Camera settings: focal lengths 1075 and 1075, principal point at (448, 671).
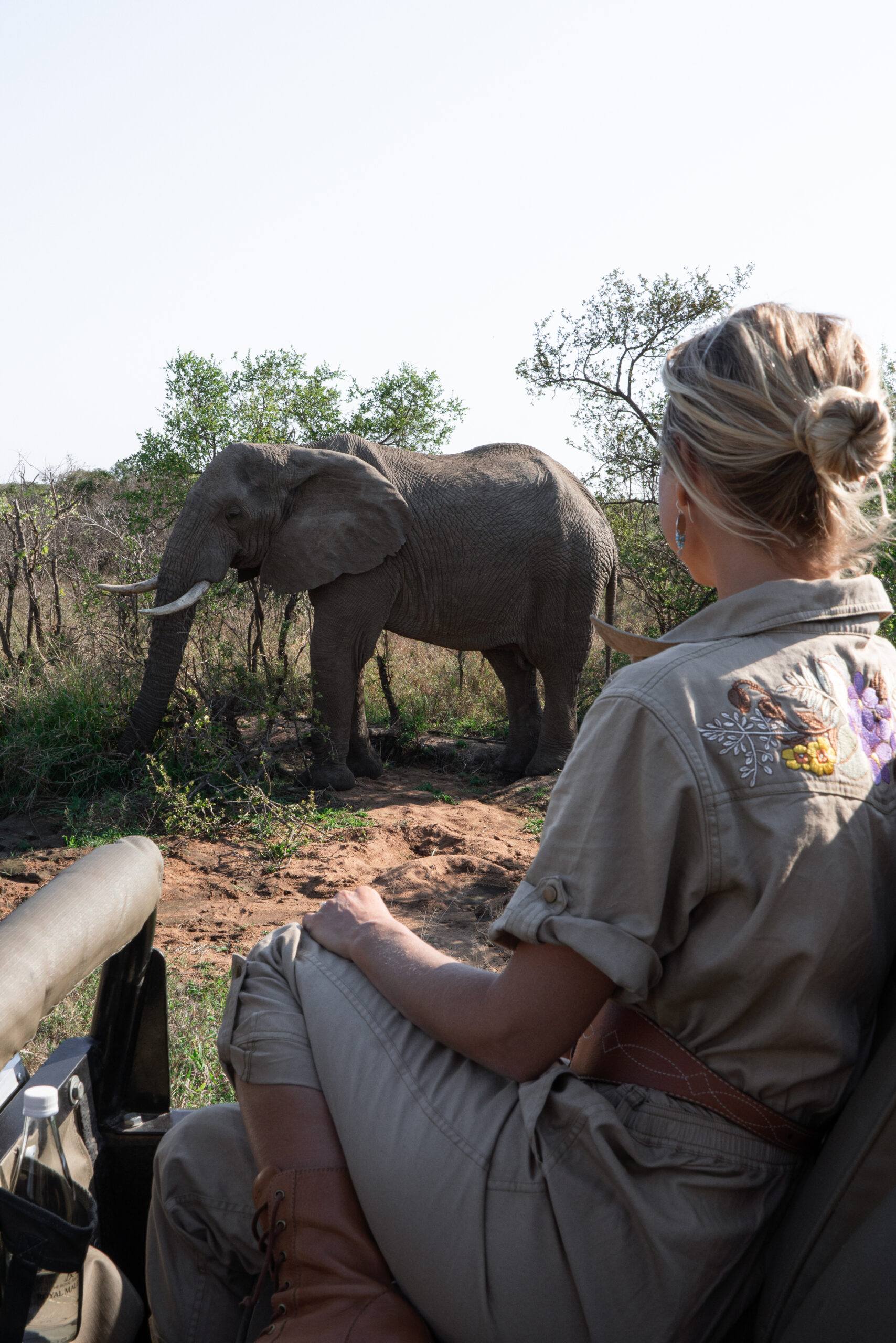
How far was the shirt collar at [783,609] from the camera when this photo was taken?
4.47 feet

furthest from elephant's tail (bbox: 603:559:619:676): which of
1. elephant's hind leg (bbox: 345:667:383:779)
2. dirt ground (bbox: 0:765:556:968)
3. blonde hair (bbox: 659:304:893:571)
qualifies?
blonde hair (bbox: 659:304:893:571)

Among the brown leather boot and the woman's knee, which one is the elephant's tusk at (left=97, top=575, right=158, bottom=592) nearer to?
the woman's knee

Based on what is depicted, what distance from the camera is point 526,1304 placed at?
122 centimetres

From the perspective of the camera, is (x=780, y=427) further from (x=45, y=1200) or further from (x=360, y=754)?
(x=360, y=754)

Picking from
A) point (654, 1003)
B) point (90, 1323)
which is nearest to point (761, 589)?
point (654, 1003)

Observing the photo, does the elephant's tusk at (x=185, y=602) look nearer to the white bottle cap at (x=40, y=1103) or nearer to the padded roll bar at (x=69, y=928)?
the padded roll bar at (x=69, y=928)

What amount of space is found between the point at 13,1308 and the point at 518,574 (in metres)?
7.15

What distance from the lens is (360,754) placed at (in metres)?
7.46

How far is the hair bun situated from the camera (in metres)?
1.28

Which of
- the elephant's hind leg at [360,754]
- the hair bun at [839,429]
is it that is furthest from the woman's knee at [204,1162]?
the elephant's hind leg at [360,754]

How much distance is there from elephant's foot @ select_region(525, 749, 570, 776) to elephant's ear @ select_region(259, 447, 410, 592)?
6.00 ft

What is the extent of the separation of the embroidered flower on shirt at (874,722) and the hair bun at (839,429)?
271mm

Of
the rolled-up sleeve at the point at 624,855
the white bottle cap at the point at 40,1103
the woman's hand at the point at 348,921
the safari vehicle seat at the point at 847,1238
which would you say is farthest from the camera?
the woman's hand at the point at 348,921

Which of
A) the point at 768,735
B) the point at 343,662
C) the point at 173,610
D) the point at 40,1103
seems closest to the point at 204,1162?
the point at 40,1103
